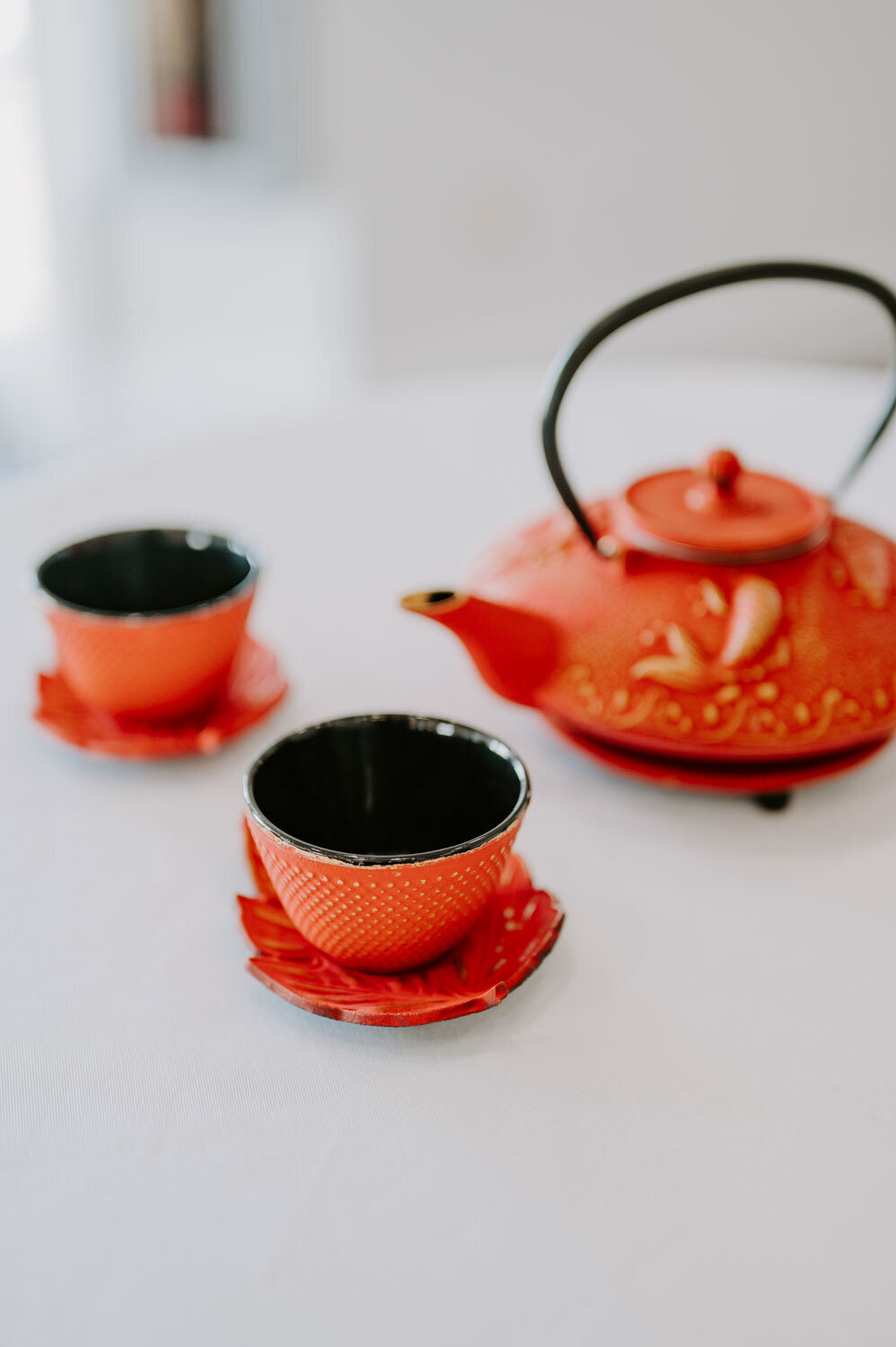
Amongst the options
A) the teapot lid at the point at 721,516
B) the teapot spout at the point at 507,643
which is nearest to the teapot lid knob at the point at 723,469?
the teapot lid at the point at 721,516

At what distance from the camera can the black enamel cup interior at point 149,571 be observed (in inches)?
26.6

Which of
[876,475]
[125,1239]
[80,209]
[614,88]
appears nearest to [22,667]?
[125,1239]

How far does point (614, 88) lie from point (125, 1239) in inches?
88.3

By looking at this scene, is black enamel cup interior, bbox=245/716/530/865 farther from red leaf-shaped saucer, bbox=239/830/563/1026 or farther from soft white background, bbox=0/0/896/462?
soft white background, bbox=0/0/896/462

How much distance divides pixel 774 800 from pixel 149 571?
0.39m

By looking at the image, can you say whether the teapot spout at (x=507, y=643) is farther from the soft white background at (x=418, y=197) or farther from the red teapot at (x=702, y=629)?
the soft white background at (x=418, y=197)

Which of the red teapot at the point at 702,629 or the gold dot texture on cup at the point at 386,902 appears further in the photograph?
the red teapot at the point at 702,629

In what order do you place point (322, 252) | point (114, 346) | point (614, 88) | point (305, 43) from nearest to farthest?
point (614, 88) → point (305, 43) → point (322, 252) → point (114, 346)

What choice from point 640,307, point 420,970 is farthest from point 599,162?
point 420,970

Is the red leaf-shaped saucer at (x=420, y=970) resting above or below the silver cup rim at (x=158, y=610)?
below

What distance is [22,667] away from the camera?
0.73m

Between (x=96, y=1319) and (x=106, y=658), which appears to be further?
(x=106, y=658)

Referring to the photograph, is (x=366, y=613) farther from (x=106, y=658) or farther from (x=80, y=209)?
(x=80, y=209)

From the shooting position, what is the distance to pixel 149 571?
696mm
